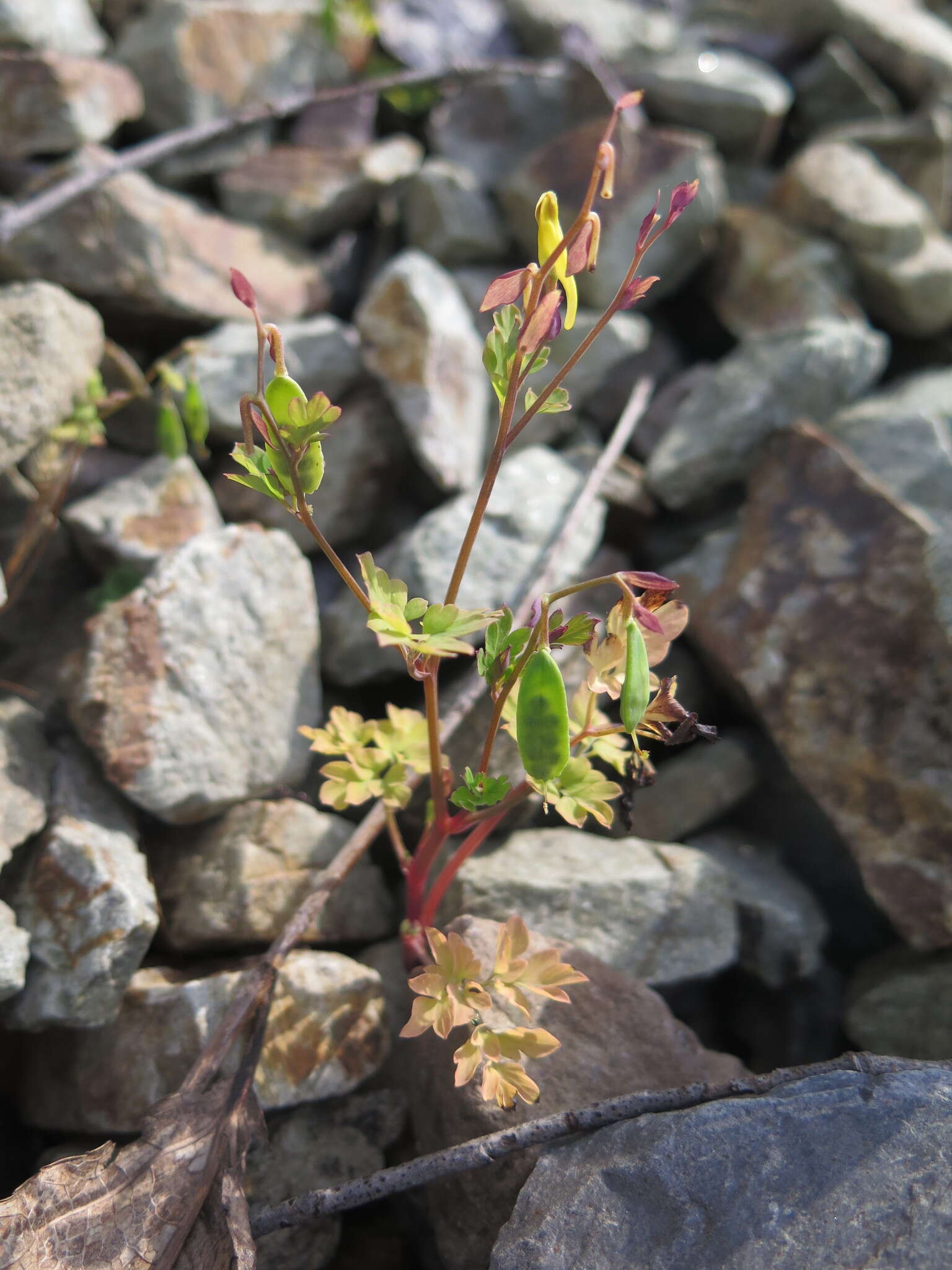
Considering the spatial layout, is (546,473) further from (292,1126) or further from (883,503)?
(292,1126)

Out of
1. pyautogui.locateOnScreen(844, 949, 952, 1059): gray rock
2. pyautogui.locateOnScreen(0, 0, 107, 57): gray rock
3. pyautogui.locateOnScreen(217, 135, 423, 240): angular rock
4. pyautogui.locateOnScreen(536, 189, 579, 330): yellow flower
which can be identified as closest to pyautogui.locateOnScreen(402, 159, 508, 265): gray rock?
pyautogui.locateOnScreen(217, 135, 423, 240): angular rock

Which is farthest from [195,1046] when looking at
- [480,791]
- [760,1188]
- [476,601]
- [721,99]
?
[721,99]

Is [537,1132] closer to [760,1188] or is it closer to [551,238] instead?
[760,1188]

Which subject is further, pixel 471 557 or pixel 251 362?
pixel 251 362

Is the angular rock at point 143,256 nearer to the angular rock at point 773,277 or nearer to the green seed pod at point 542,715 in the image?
the angular rock at point 773,277

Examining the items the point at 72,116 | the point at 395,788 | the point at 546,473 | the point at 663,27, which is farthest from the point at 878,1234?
the point at 663,27

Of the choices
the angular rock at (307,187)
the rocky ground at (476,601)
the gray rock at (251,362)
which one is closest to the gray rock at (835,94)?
the rocky ground at (476,601)
